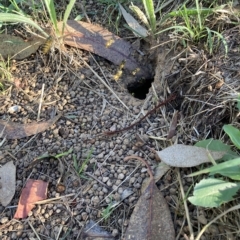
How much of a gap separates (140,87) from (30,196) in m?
0.66

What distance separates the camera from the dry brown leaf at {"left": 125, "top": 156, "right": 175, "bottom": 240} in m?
1.32

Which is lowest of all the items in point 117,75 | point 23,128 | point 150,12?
point 23,128

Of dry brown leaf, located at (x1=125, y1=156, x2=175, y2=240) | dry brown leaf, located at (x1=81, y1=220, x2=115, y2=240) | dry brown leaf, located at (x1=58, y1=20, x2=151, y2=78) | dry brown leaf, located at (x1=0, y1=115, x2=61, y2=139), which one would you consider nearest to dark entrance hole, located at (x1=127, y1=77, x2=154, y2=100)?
dry brown leaf, located at (x1=58, y1=20, x2=151, y2=78)

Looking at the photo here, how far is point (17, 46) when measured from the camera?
180 cm

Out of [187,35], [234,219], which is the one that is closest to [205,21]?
[187,35]

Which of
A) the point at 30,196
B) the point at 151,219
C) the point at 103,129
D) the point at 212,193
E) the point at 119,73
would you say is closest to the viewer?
the point at 212,193

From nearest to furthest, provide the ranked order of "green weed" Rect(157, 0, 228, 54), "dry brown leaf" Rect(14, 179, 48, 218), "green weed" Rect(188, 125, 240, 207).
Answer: "green weed" Rect(188, 125, 240, 207) → "dry brown leaf" Rect(14, 179, 48, 218) → "green weed" Rect(157, 0, 228, 54)

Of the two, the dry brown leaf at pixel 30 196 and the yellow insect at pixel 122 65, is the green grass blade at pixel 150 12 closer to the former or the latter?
the yellow insect at pixel 122 65

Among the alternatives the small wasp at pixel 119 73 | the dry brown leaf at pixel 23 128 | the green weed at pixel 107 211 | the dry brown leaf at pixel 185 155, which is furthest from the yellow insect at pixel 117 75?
the green weed at pixel 107 211

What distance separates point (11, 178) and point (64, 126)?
0.91ft

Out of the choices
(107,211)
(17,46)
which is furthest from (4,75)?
(107,211)

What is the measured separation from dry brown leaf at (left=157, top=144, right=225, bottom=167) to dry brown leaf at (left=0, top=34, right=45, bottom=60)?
2.50ft

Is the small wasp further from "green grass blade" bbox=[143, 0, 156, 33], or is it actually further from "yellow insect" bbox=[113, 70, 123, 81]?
"green grass blade" bbox=[143, 0, 156, 33]

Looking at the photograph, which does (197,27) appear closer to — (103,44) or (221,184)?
(103,44)
